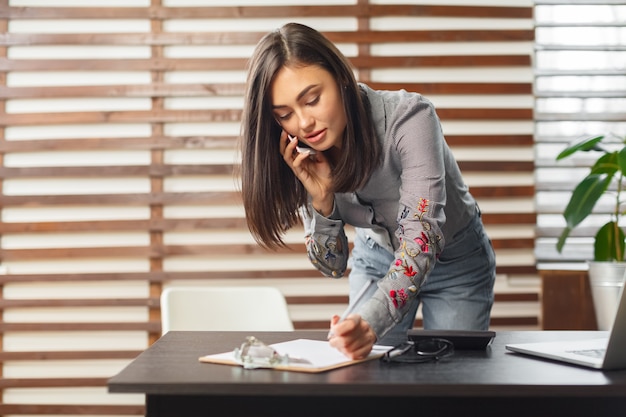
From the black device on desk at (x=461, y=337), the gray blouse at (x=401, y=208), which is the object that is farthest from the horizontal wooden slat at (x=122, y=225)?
the black device on desk at (x=461, y=337)

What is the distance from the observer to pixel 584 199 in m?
3.78

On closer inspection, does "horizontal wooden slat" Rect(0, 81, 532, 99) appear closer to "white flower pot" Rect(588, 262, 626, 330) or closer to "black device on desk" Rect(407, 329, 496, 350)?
"white flower pot" Rect(588, 262, 626, 330)

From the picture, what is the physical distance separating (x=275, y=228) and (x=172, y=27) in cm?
227

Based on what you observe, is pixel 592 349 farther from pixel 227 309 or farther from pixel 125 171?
pixel 125 171

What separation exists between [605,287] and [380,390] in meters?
2.55

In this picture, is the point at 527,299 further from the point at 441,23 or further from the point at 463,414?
the point at 463,414

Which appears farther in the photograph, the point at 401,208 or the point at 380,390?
the point at 401,208

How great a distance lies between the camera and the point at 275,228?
2.12 metres

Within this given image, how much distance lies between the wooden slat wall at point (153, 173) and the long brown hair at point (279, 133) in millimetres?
1899

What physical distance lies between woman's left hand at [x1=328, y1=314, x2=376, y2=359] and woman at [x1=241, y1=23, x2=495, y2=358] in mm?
126

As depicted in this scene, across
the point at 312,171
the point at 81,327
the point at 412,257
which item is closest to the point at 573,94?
the point at 312,171

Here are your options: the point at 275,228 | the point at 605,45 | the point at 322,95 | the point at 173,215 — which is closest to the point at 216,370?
the point at 275,228

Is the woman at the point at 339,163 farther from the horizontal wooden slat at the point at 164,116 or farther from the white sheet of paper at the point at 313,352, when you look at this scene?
the horizontal wooden slat at the point at 164,116

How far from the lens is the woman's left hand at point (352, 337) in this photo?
1618 mm
